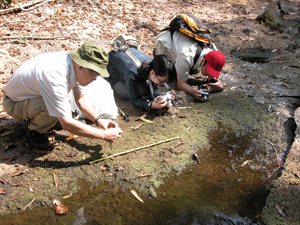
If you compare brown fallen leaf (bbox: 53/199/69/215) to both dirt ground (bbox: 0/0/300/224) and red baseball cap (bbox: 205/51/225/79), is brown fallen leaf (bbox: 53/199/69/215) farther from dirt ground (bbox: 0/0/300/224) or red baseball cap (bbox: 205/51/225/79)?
red baseball cap (bbox: 205/51/225/79)

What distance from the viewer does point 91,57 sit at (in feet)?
7.39

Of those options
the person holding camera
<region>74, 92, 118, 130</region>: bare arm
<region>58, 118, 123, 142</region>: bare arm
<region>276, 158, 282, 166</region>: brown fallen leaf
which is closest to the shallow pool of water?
<region>276, 158, 282, 166</region>: brown fallen leaf

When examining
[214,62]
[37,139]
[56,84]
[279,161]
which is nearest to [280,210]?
[279,161]

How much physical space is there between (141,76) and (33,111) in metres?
1.58

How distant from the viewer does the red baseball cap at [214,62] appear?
12.3 ft

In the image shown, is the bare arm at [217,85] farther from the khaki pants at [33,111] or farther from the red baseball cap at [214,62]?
the khaki pants at [33,111]

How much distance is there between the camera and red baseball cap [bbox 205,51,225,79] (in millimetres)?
3750

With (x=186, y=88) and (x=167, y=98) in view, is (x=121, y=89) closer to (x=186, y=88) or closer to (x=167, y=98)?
(x=167, y=98)

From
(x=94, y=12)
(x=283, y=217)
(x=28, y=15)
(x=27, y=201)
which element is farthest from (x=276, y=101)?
(x=28, y=15)

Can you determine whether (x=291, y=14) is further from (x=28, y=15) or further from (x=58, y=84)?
(x=58, y=84)

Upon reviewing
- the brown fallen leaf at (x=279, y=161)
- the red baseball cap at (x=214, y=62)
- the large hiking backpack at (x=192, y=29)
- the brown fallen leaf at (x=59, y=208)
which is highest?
the large hiking backpack at (x=192, y=29)

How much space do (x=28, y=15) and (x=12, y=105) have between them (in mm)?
3329

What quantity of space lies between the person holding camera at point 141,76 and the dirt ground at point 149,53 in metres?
0.25

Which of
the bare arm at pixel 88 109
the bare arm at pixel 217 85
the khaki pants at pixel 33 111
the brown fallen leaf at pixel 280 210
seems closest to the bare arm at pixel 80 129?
the bare arm at pixel 88 109
